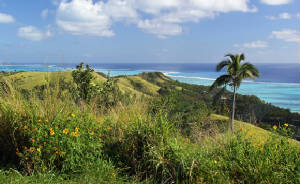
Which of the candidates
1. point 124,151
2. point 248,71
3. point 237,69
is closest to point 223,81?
point 237,69

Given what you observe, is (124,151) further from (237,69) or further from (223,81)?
(223,81)

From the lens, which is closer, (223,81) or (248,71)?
(248,71)

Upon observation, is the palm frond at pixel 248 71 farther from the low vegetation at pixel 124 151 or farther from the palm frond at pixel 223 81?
the low vegetation at pixel 124 151

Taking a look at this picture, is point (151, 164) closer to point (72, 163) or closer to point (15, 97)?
point (72, 163)

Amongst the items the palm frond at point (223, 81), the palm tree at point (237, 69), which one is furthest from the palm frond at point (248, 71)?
the palm frond at point (223, 81)

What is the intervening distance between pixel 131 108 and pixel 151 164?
1318mm

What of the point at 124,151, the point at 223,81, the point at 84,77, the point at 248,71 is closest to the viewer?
the point at 124,151

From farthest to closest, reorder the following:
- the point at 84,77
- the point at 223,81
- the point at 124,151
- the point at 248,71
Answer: the point at 223,81, the point at 248,71, the point at 84,77, the point at 124,151

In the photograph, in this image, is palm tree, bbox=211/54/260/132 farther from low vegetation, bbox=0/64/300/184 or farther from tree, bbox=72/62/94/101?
low vegetation, bbox=0/64/300/184

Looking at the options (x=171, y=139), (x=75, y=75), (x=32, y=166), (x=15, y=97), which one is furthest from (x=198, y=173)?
(x=75, y=75)

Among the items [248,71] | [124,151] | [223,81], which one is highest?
[248,71]

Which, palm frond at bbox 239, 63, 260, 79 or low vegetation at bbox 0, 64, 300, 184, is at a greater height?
palm frond at bbox 239, 63, 260, 79

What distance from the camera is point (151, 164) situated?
362cm

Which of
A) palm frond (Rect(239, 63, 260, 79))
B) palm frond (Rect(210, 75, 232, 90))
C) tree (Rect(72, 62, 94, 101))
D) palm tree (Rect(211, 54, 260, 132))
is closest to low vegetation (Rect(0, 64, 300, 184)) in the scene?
tree (Rect(72, 62, 94, 101))
